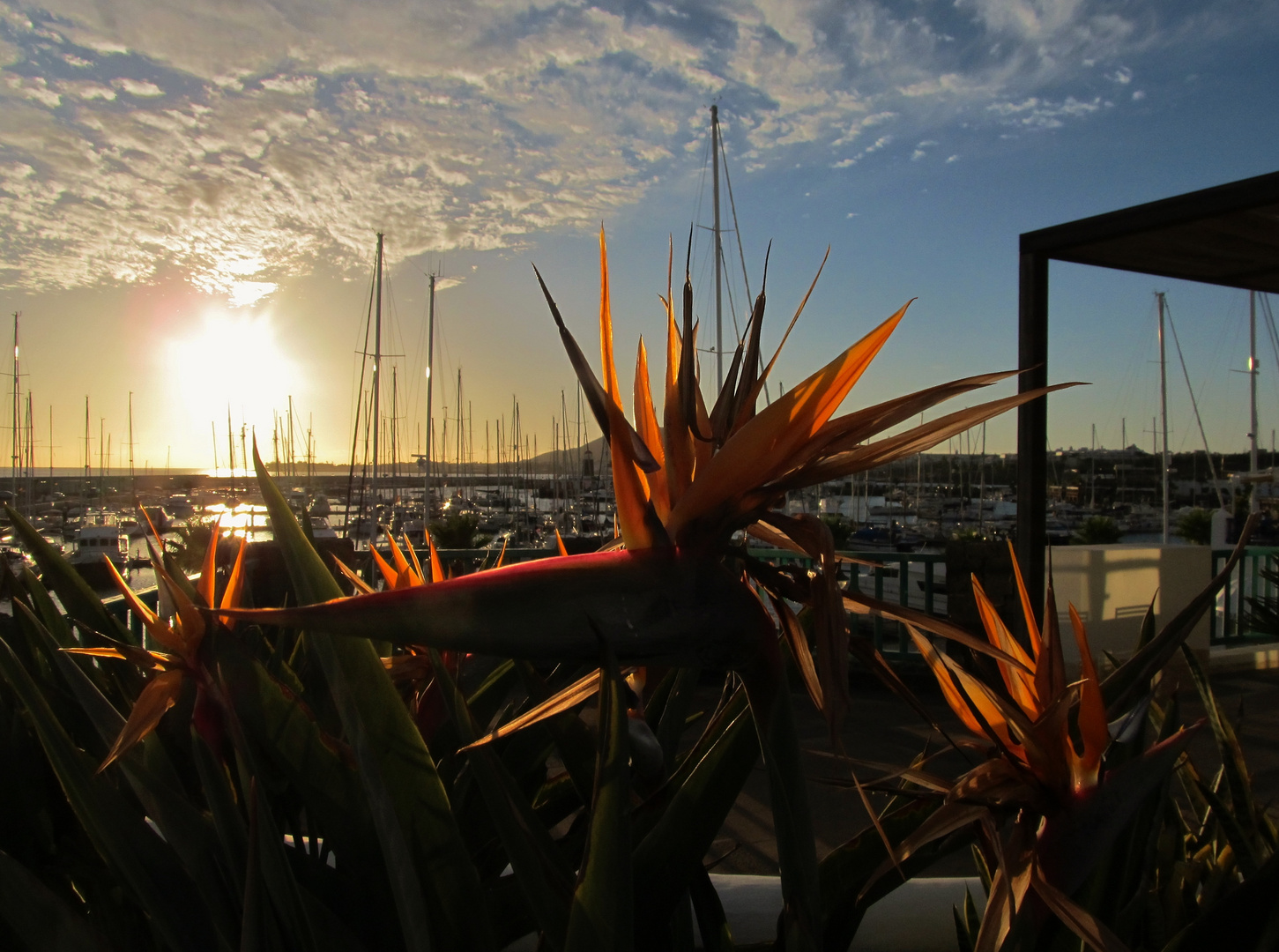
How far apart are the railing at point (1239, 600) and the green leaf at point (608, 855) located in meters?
6.52

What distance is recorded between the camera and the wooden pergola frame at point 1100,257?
283 centimetres

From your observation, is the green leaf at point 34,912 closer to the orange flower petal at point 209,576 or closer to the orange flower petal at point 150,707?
the orange flower petal at point 150,707

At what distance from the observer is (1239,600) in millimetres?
6055

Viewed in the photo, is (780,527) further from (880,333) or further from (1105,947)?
(1105,947)

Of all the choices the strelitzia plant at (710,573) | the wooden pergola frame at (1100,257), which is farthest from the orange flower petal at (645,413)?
the wooden pergola frame at (1100,257)

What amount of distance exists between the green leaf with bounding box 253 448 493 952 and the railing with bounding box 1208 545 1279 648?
21.4ft

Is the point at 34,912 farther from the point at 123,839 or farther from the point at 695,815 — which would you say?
the point at 695,815

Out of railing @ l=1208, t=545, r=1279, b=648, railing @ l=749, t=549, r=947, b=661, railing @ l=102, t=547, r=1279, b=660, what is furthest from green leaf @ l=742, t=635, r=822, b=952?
railing @ l=1208, t=545, r=1279, b=648

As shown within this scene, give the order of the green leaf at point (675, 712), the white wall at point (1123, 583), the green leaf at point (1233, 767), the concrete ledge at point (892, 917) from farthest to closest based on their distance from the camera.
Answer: the white wall at point (1123, 583) → the concrete ledge at point (892, 917) → the green leaf at point (1233, 767) → the green leaf at point (675, 712)

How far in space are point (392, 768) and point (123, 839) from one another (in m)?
0.29

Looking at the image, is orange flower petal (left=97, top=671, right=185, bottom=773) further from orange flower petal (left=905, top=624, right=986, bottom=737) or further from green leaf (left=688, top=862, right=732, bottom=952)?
orange flower petal (left=905, top=624, right=986, bottom=737)

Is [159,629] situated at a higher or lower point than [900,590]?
higher

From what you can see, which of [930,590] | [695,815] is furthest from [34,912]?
[930,590]

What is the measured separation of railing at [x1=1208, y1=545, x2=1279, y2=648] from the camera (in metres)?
5.88
